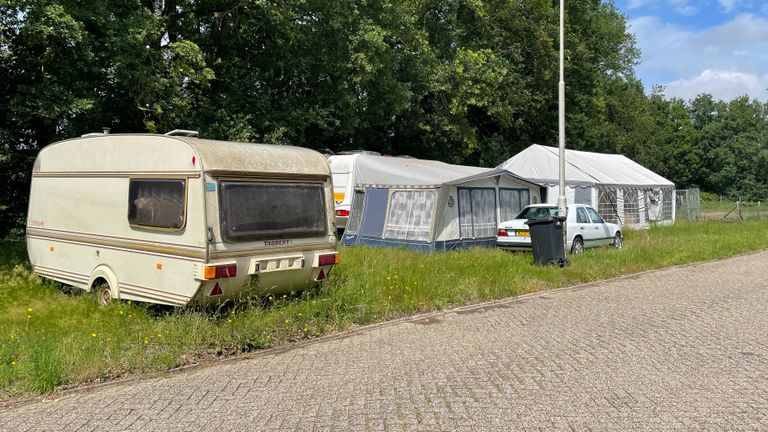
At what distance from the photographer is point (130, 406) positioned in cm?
498

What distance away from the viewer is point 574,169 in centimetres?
2534

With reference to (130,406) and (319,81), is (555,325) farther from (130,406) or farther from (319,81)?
(319,81)

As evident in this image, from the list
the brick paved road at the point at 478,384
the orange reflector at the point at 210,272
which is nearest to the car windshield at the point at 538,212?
the brick paved road at the point at 478,384

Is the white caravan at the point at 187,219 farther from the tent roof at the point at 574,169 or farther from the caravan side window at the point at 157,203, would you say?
the tent roof at the point at 574,169

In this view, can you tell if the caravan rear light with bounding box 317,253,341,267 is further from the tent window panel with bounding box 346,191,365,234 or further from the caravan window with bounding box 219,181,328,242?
the tent window panel with bounding box 346,191,365,234

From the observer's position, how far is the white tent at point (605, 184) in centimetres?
2392

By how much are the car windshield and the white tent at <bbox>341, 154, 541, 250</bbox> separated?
1.07m

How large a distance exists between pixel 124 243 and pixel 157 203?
88 centimetres

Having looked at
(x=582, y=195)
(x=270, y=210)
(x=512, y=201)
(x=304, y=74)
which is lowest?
(x=270, y=210)

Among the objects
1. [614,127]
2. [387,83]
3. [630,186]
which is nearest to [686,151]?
[614,127]

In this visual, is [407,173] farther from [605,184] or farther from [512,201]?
[605,184]

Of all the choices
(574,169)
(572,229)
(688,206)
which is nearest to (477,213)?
(572,229)

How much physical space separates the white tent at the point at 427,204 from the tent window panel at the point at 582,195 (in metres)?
5.78

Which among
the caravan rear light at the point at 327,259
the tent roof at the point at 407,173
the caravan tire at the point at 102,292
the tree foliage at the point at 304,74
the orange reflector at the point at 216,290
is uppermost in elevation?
the tree foliage at the point at 304,74
